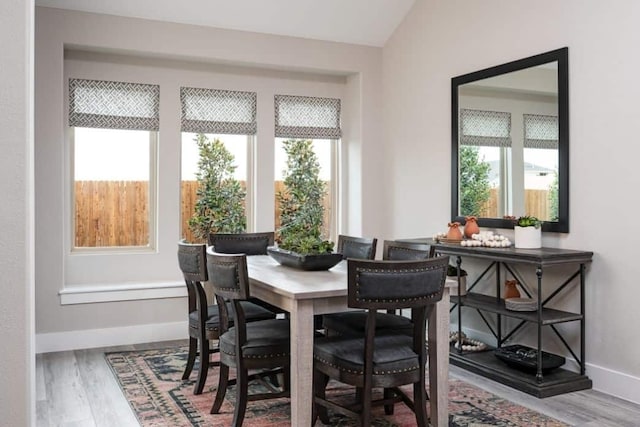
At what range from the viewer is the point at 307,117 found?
607 centimetres

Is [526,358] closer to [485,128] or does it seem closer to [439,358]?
[439,358]

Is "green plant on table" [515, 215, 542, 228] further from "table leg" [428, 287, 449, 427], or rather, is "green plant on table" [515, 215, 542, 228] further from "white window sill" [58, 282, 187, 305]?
"white window sill" [58, 282, 187, 305]

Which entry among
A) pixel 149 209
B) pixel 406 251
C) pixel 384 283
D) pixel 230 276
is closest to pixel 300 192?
pixel 149 209

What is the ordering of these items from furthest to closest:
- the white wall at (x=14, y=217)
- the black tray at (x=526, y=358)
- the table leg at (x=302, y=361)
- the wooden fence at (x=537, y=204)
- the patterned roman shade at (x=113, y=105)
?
the patterned roman shade at (x=113, y=105) < the wooden fence at (x=537, y=204) < the black tray at (x=526, y=358) < the table leg at (x=302, y=361) < the white wall at (x=14, y=217)

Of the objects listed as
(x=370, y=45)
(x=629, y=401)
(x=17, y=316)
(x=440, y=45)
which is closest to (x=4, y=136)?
(x=17, y=316)

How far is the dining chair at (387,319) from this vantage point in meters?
3.61

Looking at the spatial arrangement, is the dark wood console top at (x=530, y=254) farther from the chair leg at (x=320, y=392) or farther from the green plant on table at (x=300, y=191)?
the green plant on table at (x=300, y=191)

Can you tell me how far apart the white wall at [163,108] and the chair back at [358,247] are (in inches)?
60.9

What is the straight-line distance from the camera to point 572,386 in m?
3.88

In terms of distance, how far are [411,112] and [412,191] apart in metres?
0.73

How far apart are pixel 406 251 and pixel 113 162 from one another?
2921mm

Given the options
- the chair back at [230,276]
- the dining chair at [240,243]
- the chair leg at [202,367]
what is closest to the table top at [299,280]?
the chair back at [230,276]

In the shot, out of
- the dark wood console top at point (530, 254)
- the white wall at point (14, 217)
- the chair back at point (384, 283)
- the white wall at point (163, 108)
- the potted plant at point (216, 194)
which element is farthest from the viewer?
the potted plant at point (216, 194)

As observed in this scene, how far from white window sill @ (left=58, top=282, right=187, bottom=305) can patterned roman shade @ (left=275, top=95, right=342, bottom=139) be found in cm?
177
